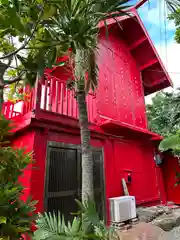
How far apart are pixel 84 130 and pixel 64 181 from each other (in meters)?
1.74

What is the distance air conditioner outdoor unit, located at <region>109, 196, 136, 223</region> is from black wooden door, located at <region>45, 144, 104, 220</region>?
0.29m

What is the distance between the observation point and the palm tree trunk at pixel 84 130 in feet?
8.88

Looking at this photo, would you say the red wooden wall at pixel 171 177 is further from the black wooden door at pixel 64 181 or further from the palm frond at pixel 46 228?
the palm frond at pixel 46 228

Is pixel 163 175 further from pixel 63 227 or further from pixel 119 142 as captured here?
pixel 63 227

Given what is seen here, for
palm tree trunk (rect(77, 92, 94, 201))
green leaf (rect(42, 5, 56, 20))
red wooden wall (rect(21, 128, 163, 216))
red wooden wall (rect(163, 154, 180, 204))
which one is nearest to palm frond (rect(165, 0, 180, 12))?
palm tree trunk (rect(77, 92, 94, 201))

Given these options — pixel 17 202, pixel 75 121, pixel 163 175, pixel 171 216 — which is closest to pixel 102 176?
pixel 75 121

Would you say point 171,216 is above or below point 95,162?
below

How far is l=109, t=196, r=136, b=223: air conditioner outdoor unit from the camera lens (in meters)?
4.49

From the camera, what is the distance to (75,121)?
4594 millimetres

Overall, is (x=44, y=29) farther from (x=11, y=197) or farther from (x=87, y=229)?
(x=87, y=229)

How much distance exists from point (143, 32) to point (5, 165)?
8103 mm

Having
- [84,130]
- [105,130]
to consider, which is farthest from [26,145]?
[105,130]

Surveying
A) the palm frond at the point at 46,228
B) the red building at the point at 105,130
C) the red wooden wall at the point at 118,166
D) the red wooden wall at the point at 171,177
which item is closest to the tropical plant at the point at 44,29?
the palm frond at the point at 46,228

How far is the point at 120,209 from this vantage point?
454cm
